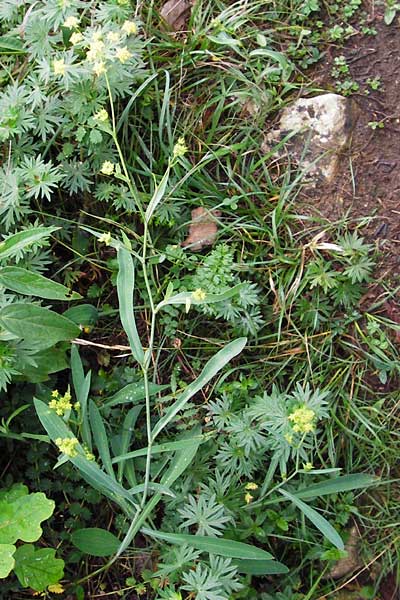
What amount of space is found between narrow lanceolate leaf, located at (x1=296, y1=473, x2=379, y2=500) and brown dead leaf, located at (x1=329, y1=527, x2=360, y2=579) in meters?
0.27

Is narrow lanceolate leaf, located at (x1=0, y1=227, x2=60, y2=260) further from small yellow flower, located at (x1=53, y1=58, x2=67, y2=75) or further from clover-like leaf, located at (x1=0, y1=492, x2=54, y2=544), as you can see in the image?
clover-like leaf, located at (x1=0, y1=492, x2=54, y2=544)

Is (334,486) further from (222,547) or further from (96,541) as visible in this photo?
(96,541)

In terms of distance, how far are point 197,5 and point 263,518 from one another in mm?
1729

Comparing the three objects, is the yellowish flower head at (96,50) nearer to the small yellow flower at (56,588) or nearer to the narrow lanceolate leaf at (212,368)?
the narrow lanceolate leaf at (212,368)

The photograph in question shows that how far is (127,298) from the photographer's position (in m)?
2.05

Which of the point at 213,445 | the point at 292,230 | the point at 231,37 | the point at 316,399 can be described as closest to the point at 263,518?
the point at 213,445

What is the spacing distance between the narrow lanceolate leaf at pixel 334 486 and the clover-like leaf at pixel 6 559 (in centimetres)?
84

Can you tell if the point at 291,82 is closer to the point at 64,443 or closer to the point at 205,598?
the point at 64,443

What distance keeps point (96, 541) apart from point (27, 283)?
2.69 feet

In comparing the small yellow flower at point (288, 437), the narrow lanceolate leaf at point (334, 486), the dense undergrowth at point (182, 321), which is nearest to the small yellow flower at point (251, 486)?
the dense undergrowth at point (182, 321)

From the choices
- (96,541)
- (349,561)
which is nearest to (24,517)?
(96,541)

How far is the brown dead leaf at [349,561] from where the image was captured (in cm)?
234

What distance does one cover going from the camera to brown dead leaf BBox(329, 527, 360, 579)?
2336 mm

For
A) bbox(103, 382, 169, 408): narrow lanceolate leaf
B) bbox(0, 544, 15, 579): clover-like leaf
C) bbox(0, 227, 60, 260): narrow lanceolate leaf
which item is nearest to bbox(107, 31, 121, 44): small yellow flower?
bbox(0, 227, 60, 260): narrow lanceolate leaf
